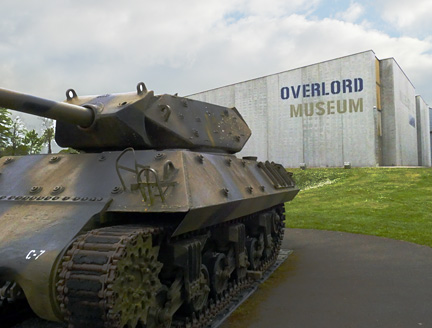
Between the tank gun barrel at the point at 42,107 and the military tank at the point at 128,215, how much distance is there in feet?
0.05

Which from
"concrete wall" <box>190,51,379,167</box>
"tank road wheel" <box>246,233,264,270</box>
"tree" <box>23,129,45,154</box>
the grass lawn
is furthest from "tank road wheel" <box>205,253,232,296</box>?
"tree" <box>23,129,45,154</box>

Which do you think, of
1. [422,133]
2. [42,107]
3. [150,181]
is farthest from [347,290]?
[422,133]

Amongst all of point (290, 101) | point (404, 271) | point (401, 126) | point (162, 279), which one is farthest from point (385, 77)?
point (162, 279)

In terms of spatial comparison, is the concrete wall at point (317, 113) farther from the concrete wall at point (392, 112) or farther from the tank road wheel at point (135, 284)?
the tank road wheel at point (135, 284)

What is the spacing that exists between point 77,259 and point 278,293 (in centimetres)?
410

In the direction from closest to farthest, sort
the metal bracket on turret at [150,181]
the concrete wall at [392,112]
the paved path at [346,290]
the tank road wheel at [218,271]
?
the metal bracket on turret at [150,181], the paved path at [346,290], the tank road wheel at [218,271], the concrete wall at [392,112]

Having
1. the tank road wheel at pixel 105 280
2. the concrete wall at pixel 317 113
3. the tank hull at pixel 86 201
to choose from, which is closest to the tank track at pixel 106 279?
the tank road wheel at pixel 105 280

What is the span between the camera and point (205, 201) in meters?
5.16

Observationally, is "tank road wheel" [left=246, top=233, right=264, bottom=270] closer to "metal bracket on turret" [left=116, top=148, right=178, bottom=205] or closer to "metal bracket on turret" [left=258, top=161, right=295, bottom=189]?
"metal bracket on turret" [left=258, top=161, right=295, bottom=189]

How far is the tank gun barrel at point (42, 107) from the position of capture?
482 centimetres

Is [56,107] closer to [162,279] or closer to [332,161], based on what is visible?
[162,279]

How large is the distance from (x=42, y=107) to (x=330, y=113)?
92.6ft

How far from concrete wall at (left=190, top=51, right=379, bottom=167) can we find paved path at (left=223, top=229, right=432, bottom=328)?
2087 cm

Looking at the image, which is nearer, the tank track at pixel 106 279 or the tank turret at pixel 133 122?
the tank track at pixel 106 279
